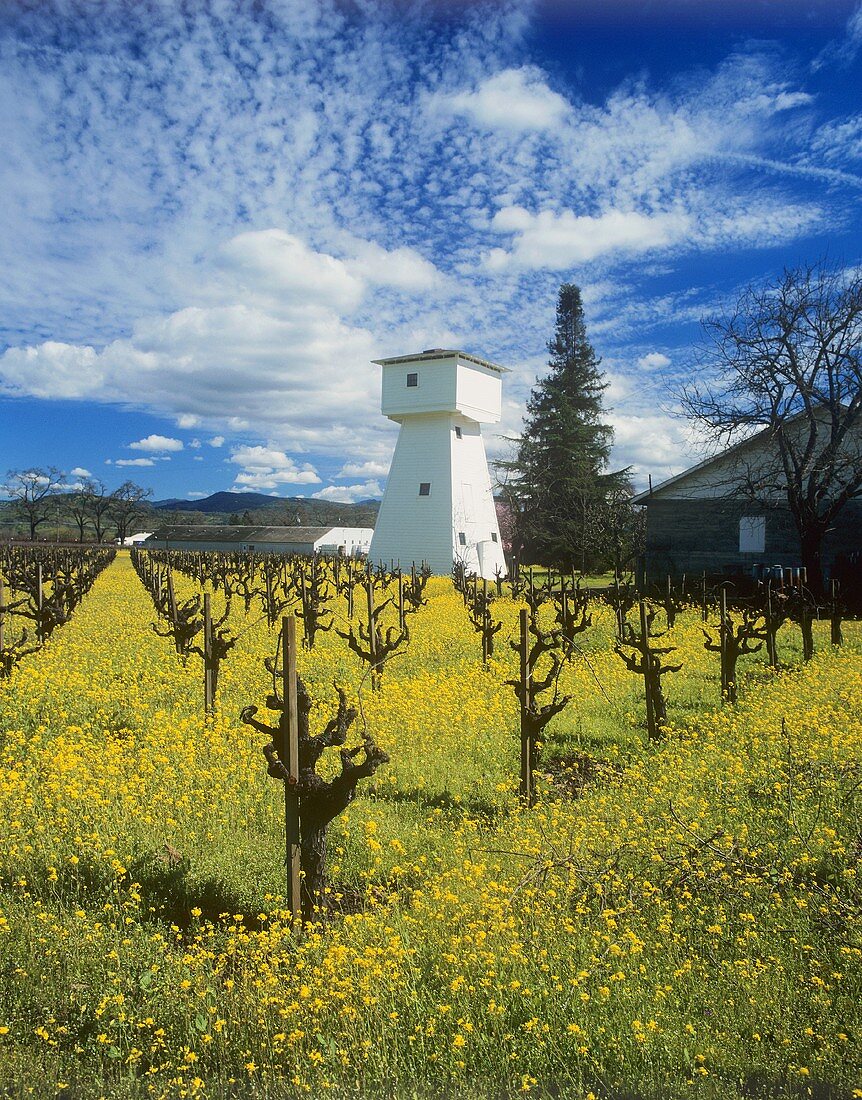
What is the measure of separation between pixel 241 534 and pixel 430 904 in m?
94.8

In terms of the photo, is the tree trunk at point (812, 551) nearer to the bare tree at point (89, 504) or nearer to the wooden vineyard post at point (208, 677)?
the wooden vineyard post at point (208, 677)

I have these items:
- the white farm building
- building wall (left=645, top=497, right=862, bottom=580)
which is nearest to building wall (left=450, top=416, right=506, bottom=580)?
building wall (left=645, top=497, right=862, bottom=580)

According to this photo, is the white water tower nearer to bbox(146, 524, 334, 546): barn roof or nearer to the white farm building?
the white farm building

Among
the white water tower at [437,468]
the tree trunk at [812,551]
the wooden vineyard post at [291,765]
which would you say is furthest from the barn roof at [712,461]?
the wooden vineyard post at [291,765]

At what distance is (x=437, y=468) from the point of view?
4241 centimetres

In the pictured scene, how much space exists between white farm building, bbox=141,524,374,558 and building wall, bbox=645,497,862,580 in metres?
58.4

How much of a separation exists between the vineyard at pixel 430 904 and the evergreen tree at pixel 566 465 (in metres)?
38.4

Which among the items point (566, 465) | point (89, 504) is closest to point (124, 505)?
point (89, 504)

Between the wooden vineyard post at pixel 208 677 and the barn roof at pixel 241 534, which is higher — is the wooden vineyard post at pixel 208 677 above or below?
below

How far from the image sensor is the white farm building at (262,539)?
91000 mm

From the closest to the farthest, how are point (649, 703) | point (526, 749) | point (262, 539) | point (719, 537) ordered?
point (526, 749)
point (649, 703)
point (719, 537)
point (262, 539)

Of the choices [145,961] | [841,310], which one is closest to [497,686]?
[145,961]

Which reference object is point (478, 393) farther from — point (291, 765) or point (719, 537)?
point (291, 765)

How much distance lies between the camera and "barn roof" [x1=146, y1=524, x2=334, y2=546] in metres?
92.9
